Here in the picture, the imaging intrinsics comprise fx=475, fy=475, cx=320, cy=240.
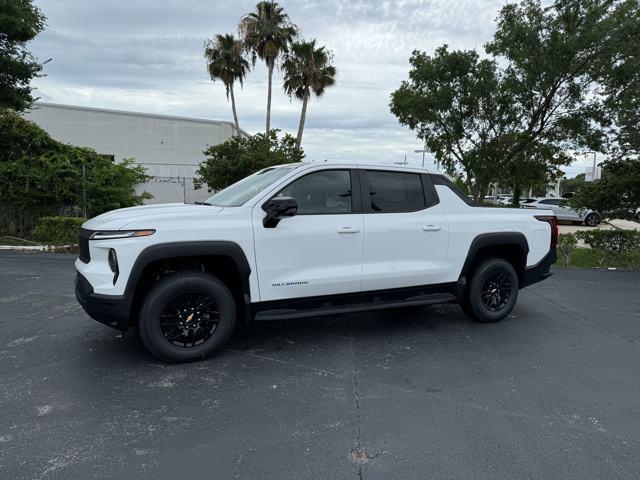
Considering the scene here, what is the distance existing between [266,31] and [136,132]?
469 inches

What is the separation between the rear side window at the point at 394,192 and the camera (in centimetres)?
482

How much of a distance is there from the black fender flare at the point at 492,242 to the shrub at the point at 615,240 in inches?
247

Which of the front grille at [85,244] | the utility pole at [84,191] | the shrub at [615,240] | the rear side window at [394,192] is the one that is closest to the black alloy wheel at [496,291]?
the rear side window at [394,192]

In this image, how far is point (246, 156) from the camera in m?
17.0

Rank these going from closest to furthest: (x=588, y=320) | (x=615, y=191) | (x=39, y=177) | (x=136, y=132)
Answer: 1. (x=588, y=320)
2. (x=615, y=191)
3. (x=39, y=177)
4. (x=136, y=132)

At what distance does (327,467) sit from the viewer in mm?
2666

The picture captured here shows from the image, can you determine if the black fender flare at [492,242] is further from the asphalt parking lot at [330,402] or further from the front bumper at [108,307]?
the front bumper at [108,307]

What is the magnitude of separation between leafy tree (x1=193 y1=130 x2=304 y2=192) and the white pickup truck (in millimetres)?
12184

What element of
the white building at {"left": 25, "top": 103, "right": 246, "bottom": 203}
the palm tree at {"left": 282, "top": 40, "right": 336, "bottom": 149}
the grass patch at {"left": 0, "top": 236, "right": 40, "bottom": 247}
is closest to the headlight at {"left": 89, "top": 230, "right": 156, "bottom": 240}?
the grass patch at {"left": 0, "top": 236, "right": 40, "bottom": 247}

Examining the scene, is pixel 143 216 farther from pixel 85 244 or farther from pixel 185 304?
pixel 185 304

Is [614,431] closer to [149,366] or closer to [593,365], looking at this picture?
[593,365]

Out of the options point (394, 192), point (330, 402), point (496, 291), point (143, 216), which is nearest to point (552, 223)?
point (496, 291)

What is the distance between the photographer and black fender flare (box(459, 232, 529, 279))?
525cm

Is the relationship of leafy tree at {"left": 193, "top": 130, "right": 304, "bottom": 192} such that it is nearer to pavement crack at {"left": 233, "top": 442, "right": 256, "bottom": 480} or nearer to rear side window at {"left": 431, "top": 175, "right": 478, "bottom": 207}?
rear side window at {"left": 431, "top": 175, "right": 478, "bottom": 207}
